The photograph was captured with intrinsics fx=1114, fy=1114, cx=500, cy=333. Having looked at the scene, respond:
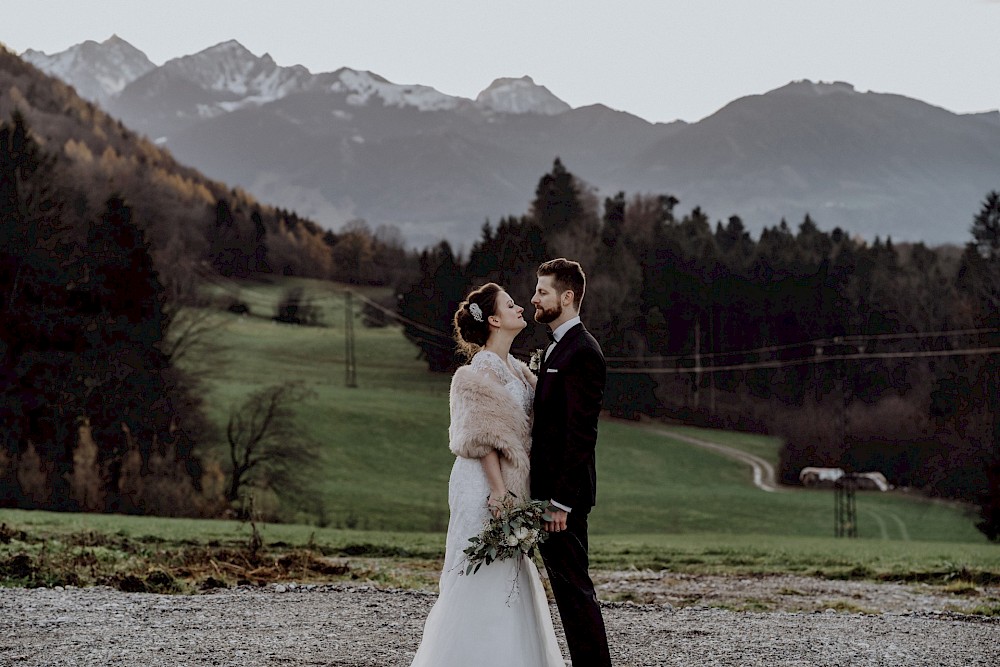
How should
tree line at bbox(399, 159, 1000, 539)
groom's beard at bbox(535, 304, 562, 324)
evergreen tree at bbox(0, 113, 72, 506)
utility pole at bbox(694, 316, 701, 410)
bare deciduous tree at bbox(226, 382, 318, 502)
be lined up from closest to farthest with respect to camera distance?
groom's beard at bbox(535, 304, 562, 324), evergreen tree at bbox(0, 113, 72, 506), bare deciduous tree at bbox(226, 382, 318, 502), tree line at bbox(399, 159, 1000, 539), utility pole at bbox(694, 316, 701, 410)

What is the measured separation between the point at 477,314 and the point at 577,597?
197cm

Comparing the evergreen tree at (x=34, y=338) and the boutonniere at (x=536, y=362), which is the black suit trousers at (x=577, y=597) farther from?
the evergreen tree at (x=34, y=338)

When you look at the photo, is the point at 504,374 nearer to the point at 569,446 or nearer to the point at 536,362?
the point at 536,362

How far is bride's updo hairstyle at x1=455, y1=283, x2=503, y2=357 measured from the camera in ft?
24.4

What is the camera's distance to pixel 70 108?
396 feet

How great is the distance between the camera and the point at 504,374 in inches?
293

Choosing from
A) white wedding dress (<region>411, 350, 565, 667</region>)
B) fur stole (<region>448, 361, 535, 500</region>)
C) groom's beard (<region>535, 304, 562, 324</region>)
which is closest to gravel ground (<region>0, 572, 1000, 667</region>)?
white wedding dress (<region>411, 350, 565, 667</region>)

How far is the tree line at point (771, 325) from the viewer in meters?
69.4

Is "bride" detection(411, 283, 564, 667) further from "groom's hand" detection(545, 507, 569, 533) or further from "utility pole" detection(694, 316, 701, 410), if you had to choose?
"utility pole" detection(694, 316, 701, 410)

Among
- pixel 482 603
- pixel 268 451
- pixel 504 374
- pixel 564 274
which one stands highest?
pixel 564 274

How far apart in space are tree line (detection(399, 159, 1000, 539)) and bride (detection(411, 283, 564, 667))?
188 feet

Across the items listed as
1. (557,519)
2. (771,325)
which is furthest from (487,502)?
(771,325)

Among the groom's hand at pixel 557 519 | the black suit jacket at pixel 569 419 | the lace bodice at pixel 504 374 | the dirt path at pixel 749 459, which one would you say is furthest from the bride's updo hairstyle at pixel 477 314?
the dirt path at pixel 749 459

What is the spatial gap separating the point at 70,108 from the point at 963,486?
100 m
